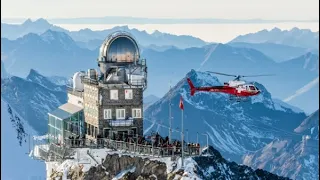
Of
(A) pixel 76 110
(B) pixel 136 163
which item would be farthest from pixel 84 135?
(B) pixel 136 163

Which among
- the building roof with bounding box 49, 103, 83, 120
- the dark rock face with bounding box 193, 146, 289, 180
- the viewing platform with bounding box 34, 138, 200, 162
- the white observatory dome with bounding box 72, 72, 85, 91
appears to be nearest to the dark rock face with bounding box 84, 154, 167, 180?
the viewing platform with bounding box 34, 138, 200, 162

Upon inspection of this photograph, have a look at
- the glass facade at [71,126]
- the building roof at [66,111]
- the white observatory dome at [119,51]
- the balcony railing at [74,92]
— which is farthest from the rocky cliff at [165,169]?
the balcony railing at [74,92]

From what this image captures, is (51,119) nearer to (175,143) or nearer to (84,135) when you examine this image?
(84,135)

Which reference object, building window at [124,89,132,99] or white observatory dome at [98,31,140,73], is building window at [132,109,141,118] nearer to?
building window at [124,89,132,99]

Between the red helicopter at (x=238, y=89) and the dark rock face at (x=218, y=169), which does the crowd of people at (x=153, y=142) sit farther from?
the red helicopter at (x=238, y=89)

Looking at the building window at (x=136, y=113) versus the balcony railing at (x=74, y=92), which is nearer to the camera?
the building window at (x=136, y=113)

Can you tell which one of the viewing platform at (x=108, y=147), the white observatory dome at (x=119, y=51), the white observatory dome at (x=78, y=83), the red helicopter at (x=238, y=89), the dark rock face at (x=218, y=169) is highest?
the white observatory dome at (x=119, y=51)
